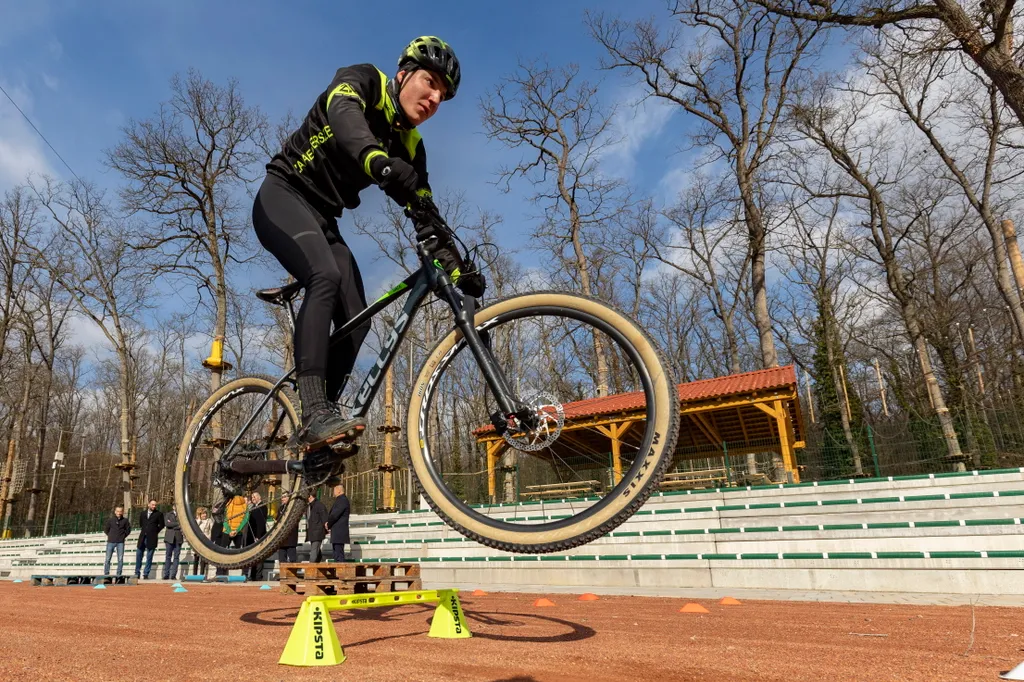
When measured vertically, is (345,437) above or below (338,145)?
below

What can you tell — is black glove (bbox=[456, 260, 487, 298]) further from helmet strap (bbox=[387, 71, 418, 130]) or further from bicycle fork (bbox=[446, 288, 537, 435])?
helmet strap (bbox=[387, 71, 418, 130])

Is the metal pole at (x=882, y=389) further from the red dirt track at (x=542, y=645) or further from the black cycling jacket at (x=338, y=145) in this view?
the black cycling jacket at (x=338, y=145)

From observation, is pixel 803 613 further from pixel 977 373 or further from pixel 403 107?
pixel 977 373

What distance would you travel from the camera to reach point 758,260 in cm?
2688

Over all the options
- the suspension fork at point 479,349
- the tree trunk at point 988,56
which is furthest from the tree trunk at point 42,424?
the tree trunk at point 988,56

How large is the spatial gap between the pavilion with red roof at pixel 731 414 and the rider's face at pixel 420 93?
1203 centimetres

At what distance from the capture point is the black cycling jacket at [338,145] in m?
3.01

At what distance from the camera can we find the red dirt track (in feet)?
11.5

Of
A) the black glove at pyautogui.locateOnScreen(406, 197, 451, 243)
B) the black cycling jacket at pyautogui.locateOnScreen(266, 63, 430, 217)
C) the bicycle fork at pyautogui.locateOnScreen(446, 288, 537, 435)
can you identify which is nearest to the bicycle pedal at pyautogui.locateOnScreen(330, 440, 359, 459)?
the bicycle fork at pyautogui.locateOnScreen(446, 288, 537, 435)

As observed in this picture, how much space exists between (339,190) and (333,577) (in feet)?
24.3

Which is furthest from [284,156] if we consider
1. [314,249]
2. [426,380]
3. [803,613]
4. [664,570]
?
[664,570]

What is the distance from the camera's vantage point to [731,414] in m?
23.8

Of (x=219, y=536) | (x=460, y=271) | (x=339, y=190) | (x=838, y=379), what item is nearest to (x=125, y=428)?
(x=219, y=536)

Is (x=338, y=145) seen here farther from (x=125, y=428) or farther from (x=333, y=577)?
(x=125, y=428)
